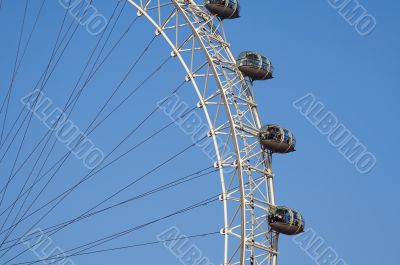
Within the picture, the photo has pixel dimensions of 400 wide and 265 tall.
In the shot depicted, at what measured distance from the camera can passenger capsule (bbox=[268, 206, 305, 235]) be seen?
3891 cm

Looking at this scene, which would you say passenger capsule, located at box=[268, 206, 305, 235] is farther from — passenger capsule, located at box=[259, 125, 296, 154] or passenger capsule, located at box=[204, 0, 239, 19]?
passenger capsule, located at box=[204, 0, 239, 19]

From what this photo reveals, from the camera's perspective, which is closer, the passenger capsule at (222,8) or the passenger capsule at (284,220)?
the passenger capsule at (284,220)

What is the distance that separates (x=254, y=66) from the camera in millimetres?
40844

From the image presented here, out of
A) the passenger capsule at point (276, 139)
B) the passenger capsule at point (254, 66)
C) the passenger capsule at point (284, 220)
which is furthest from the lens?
the passenger capsule at point (254, 66)

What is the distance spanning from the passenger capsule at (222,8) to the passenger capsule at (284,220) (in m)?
8.56

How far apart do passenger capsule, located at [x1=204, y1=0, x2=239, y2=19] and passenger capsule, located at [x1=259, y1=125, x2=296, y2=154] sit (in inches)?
201

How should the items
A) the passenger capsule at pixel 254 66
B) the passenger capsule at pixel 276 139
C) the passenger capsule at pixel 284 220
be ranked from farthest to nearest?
the passenger capsule at pixel 254 66 < the passenger capsule at pixel 276 139 < the passenger capsule at pixel 284 220

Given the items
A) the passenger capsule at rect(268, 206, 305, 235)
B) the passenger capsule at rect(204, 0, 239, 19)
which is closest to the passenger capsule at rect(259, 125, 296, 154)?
the passenger capsule at rect(268, 206, 305, 235)

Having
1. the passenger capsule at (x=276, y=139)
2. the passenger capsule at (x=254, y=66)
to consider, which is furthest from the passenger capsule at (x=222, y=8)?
the passenger capsule at (x=276, y=139)

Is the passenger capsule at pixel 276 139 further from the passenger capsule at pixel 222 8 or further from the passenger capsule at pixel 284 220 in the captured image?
the passenger capsule at pixel 222 8

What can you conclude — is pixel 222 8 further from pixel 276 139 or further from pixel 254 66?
pixel 276 139

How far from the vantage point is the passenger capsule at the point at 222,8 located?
134ft

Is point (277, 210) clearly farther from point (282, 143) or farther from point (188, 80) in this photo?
point (188, 80)

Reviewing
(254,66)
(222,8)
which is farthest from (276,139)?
(222,8)
